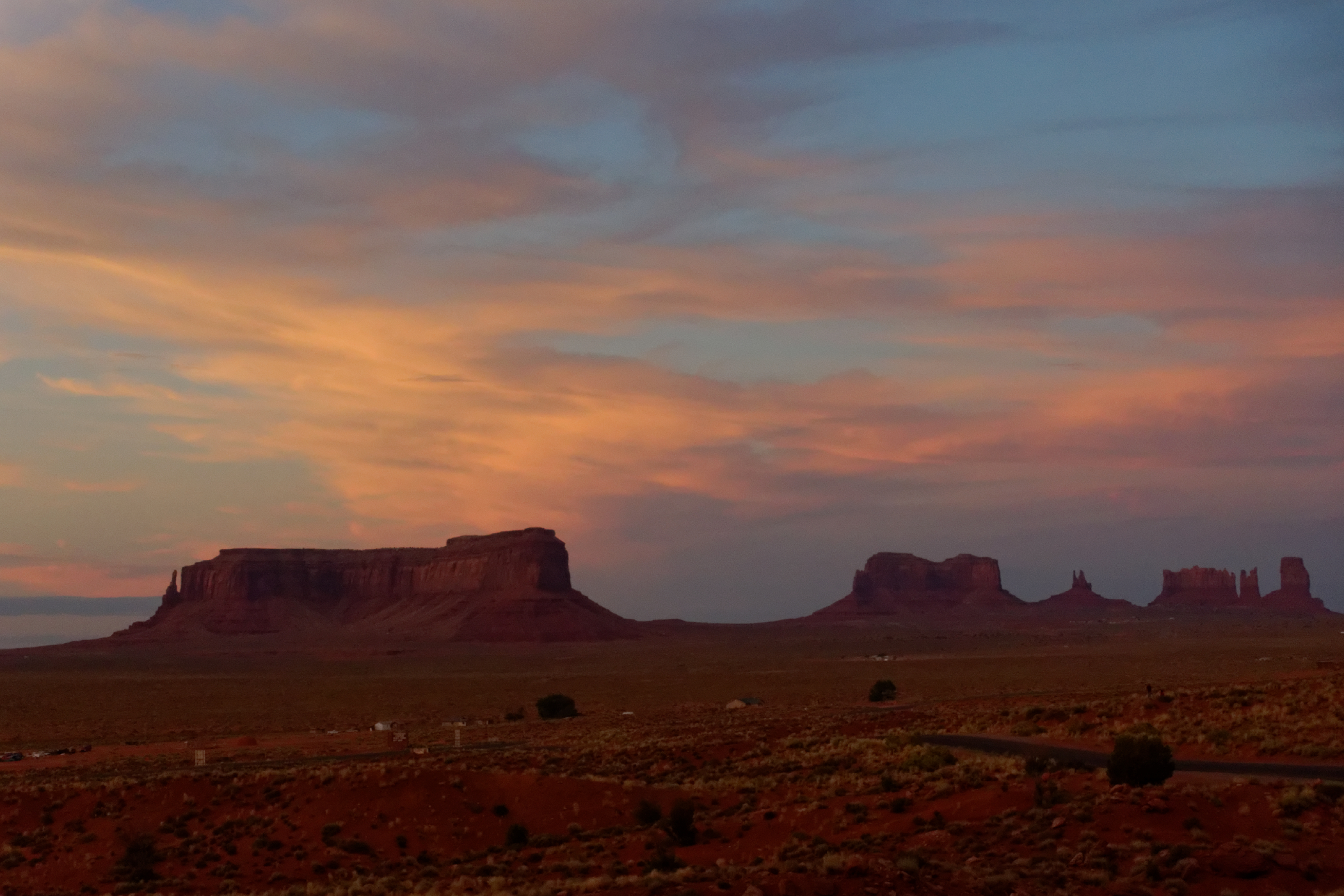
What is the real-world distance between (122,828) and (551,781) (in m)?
10.9

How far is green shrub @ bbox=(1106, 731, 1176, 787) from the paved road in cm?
256

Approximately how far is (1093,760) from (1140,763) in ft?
23.9

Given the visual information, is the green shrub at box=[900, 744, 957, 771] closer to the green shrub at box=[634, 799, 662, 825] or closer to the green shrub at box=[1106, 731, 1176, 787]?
the green shrub at box=[1106, 731, 1176, 787]

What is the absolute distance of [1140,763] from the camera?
77.7ft

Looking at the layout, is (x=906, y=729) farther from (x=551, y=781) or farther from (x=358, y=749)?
(x=358, y=749)

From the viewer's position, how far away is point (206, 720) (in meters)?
67.2

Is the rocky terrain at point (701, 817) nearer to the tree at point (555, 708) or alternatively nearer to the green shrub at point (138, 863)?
the green shrub at point (138, 863)

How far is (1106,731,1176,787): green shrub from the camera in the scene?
23.7 metres

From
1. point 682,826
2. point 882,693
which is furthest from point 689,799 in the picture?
point 882,693

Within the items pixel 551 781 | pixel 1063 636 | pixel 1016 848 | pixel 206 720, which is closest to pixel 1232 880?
pixel 1016 848

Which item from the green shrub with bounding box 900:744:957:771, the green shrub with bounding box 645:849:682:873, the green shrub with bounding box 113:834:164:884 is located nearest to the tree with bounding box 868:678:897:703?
the green shrub with bounding box 900:744:957:771

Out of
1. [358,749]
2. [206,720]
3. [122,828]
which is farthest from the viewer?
[206,720]

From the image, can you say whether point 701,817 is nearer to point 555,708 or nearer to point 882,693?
point 555,708

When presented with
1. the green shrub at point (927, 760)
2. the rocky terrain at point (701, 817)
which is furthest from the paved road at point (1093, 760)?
the green shrub at point (927, 760)
